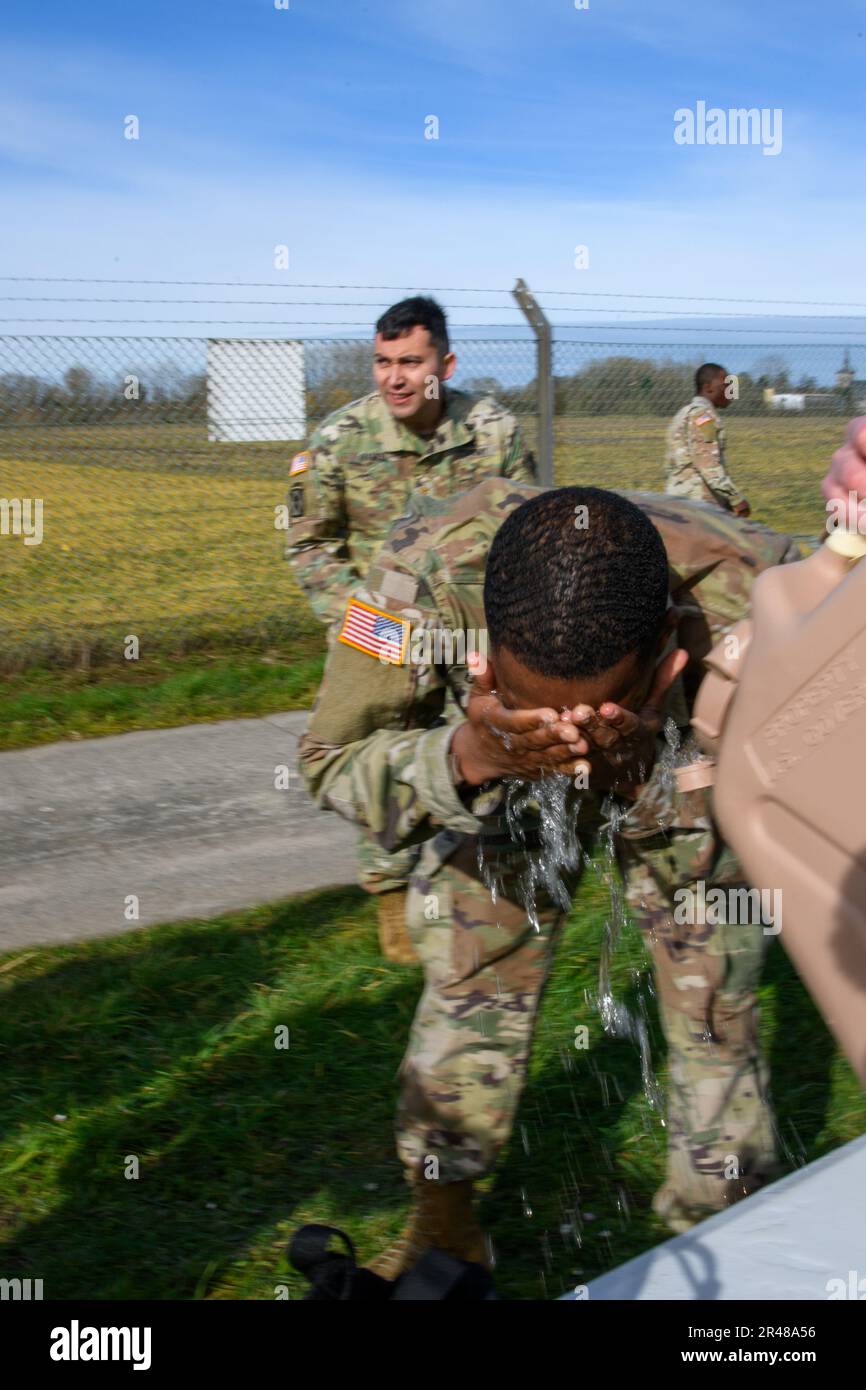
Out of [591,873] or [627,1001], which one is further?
[591,873]

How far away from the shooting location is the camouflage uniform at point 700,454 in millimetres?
8562

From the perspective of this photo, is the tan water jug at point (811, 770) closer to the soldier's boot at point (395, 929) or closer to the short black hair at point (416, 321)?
the soldier's boot at point (395, 929)

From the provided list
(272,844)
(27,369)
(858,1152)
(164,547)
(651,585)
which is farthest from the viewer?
(164,547)

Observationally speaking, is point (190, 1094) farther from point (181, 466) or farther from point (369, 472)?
point (181, 466)

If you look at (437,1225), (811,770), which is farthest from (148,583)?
(811,770)

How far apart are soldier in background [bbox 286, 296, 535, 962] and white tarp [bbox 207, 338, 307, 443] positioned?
9.98 ft

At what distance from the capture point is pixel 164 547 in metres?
8.27

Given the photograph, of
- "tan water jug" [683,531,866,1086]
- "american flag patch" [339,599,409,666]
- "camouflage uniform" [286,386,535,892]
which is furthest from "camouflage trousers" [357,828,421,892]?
"tan water jug" [683,531,866,1086]

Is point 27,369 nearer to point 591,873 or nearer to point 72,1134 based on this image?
point 591,873

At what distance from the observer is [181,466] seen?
8023 millimetres

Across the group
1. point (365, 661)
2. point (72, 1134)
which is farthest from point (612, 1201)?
point (365, 661)

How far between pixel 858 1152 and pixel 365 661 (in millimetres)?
1149

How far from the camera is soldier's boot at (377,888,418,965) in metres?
4.25
